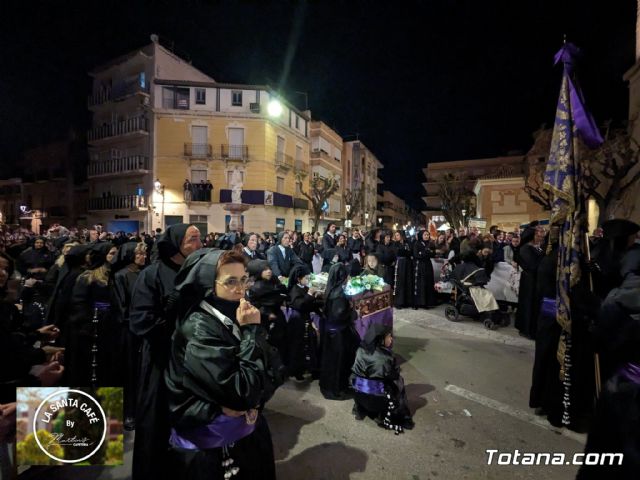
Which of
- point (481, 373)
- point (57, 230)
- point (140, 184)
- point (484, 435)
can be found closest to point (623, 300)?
point (484, 435)

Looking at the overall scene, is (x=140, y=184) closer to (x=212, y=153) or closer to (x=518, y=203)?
(x=212, y=153)

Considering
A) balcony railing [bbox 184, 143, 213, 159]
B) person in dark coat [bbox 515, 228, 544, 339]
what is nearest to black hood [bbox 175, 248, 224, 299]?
person in dark coat [bbox 515, 228, 544, 339]

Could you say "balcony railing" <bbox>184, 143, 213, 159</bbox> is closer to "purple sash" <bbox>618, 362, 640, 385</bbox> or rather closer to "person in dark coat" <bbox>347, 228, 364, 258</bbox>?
"person in dark coat" <bbox>347, 228, 364, 258</bbox>

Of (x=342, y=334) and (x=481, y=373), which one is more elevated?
(x=342, y=334)

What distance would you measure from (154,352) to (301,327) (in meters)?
2.86

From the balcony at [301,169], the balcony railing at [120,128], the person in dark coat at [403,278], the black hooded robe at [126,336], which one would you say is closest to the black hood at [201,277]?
the black hooded robe at [126,336]

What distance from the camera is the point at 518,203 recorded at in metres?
33.1

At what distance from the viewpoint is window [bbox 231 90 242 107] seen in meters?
31.5

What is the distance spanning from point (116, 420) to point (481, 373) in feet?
16.7

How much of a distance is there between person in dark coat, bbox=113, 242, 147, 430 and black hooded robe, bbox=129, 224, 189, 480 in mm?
1187

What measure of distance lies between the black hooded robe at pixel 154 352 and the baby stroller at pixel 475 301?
275 inches

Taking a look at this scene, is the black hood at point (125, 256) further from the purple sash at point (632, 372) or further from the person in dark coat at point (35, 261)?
the person in dark coat at point (35, 261)

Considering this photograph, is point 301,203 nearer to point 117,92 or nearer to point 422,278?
point 117,92

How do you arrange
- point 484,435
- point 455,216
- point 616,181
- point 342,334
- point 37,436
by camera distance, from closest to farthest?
point 37,436 < point 484,435 < point 342,334 < point 616,181 < point 455,216
